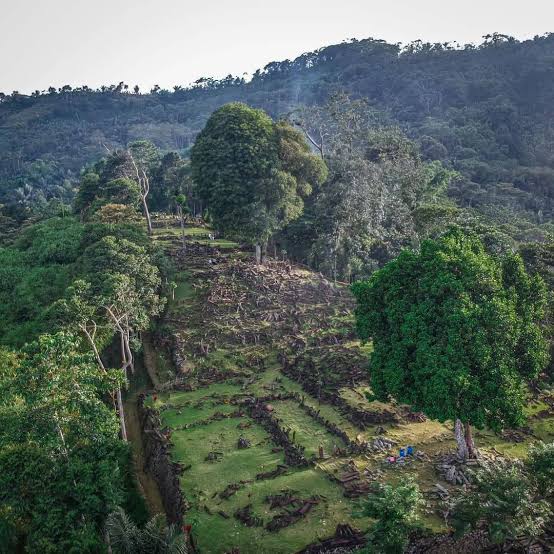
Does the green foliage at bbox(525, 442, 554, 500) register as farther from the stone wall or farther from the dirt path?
the dirt path

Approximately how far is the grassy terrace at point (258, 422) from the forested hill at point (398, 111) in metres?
46.8

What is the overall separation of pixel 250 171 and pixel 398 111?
320 feet

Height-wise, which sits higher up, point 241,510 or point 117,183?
point 117,183

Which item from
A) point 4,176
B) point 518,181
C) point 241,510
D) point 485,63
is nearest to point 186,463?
point 241,510

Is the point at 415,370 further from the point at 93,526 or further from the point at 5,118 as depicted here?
the point at 5,118

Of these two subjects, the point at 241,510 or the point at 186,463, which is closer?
the point at 241,510

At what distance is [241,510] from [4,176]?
15816 cm

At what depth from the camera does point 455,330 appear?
18.8m

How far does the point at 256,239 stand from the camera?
39.9 metres

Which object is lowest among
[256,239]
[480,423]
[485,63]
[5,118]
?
[480,423]

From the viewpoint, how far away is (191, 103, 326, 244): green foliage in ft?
130

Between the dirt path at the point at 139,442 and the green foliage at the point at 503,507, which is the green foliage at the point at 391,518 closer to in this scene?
the green foliage at the point at 503,507

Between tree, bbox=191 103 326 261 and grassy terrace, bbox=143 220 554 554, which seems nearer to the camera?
grassy terrace, bbox=143 220 554 554

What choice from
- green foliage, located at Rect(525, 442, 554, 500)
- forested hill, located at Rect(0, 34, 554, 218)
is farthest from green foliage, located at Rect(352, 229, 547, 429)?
forested hill, located at Rect(0, 34, 554, 218)
